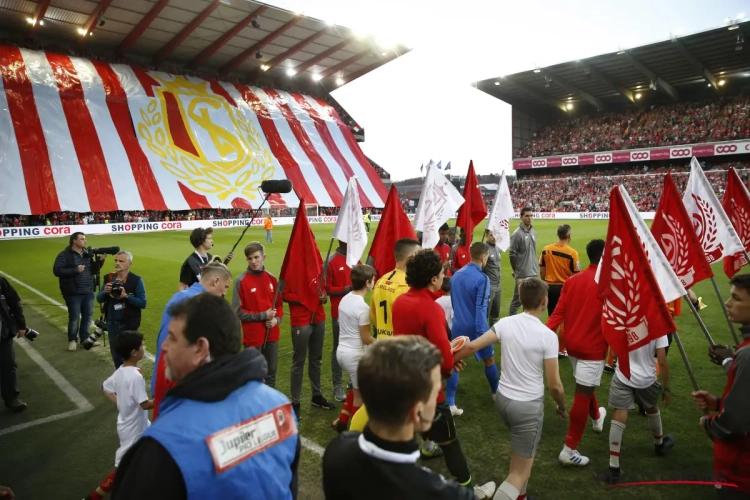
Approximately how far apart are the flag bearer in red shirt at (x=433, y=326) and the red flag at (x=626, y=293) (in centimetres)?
122

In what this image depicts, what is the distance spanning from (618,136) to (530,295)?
5563 cm

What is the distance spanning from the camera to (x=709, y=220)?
4703 millimetres

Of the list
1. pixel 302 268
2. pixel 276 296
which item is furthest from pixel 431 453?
pixel 302 268

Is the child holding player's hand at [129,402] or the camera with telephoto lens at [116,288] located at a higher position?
the camera with telephoto lens at [116,288]

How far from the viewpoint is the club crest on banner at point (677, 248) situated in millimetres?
4090

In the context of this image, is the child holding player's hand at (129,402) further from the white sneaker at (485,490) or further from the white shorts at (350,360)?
the white sneaker at (485,490)

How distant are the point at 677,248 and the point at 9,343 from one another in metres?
7.35

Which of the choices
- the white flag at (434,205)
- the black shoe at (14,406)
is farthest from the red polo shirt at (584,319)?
the black shoe at (14,406)

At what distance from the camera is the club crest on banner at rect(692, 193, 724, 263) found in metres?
4.63

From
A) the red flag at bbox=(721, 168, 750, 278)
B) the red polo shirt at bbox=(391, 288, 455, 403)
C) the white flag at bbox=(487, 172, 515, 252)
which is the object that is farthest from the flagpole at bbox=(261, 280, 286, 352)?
the red flag at bbox=(721, 168, 750, 278)

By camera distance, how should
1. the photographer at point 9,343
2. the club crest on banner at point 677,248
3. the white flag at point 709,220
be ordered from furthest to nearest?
1. the photographer at point 9,343
2. the white flag at point 709,220
3. the club crest on banner at point 677,248

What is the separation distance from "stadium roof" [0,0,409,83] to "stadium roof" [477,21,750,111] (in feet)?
49.5

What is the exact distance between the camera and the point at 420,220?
24.6 ft

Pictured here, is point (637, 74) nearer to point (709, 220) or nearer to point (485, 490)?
point (709, 220)
